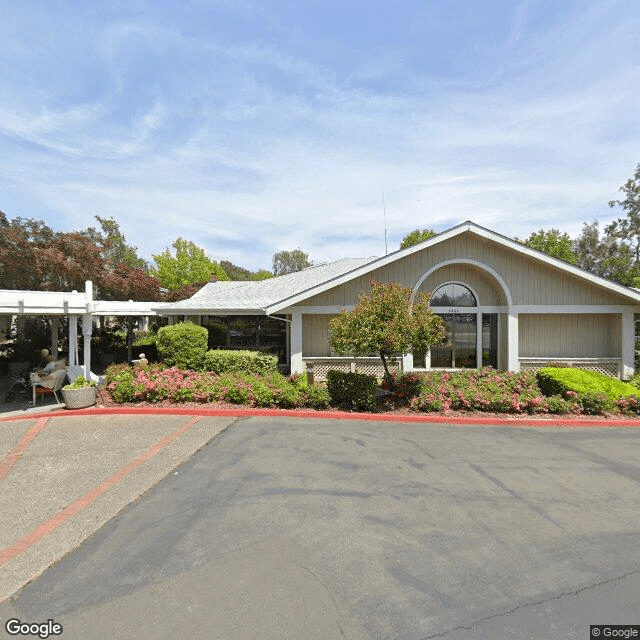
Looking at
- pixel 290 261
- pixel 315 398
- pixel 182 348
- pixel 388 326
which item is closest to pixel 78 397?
pixel 182 348

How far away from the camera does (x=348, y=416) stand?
9.18 metres

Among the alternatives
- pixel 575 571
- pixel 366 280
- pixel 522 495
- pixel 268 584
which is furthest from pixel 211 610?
pixel 366 280

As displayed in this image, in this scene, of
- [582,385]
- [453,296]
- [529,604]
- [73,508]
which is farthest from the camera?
[453,296]

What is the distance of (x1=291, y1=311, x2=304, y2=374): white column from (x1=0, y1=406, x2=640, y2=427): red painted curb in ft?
9.60

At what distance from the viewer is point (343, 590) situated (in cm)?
330

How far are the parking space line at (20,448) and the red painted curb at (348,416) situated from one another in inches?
30.5

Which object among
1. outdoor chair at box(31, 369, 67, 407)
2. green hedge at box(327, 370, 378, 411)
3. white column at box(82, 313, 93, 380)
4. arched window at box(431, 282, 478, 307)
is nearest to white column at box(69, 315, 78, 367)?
white column at box(82, 313, 93, 380)

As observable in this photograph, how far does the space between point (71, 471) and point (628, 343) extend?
15786 millimetres

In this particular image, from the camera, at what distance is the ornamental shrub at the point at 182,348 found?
11.5 m

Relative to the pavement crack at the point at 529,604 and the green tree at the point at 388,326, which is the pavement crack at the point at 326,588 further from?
the green tree at the point at 388,326

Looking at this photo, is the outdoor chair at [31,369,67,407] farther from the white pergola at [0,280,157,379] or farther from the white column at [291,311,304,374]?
the white column at [291,311,304,374]

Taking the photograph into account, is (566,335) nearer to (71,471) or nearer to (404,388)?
(404,388)

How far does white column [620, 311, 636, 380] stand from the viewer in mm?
12195

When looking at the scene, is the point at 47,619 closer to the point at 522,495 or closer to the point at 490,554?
the point at 490,554
